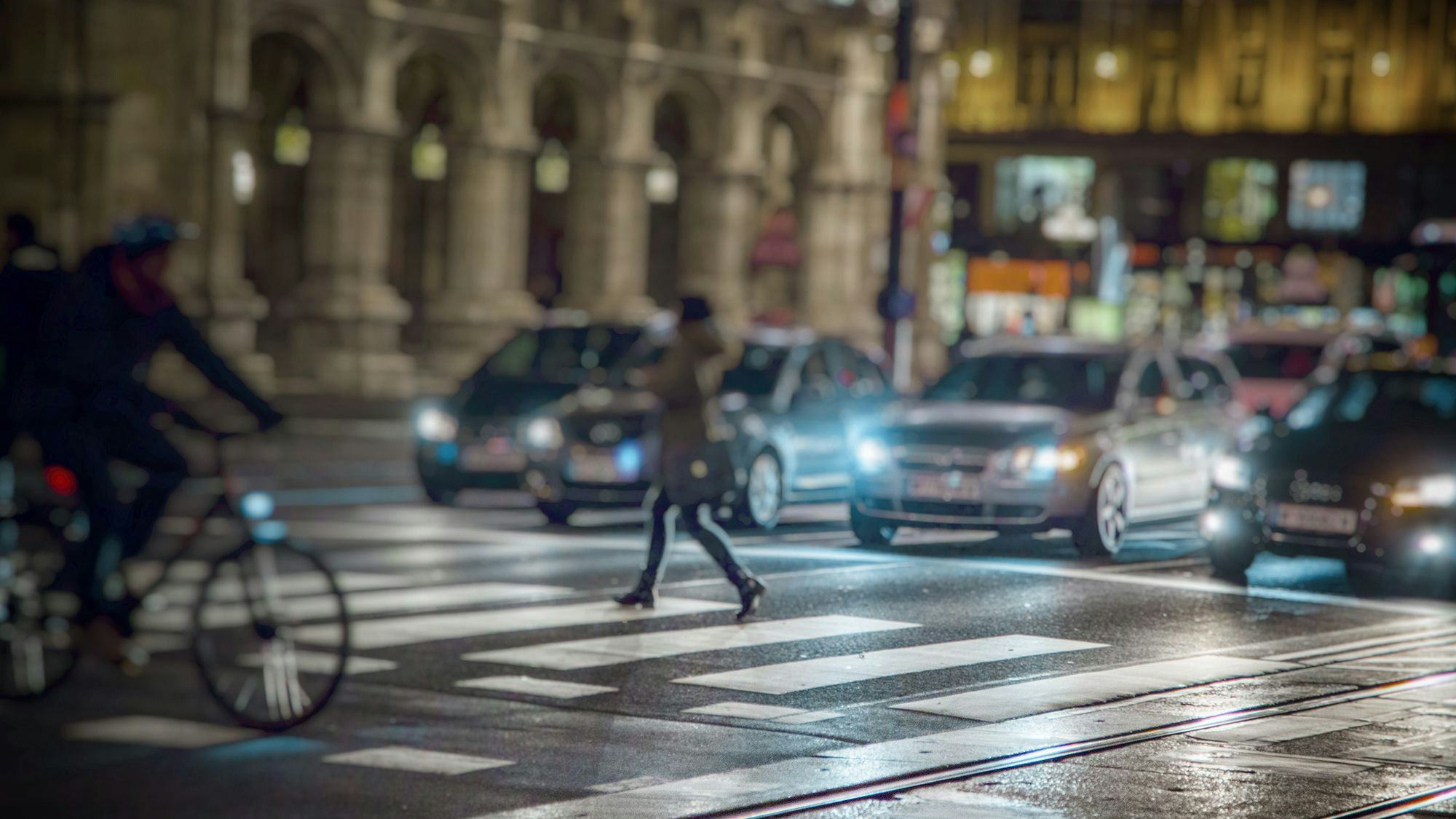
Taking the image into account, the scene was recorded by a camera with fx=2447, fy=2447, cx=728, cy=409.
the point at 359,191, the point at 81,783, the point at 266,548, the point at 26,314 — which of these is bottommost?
the point at 81,783

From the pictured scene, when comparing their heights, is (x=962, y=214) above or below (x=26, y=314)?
above

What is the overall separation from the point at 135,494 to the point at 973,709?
342 cm

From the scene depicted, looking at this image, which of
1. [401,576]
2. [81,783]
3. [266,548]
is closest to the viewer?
[81,783]

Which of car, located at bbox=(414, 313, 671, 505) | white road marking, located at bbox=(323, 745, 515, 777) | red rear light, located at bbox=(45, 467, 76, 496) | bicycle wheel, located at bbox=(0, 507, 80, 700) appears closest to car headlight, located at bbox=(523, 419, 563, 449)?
car, located at bbox=(414, 313, 671, 505)

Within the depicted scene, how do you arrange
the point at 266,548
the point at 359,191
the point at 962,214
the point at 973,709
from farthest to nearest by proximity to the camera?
the point at 962,214
the point at 359,191
the point at 973,709
the point at 266,548

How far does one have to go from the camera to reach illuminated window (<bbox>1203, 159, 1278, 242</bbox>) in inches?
3120

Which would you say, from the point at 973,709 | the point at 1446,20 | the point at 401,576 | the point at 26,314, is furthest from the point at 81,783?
the point at 1446,20

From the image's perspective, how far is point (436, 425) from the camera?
2095 centimetres

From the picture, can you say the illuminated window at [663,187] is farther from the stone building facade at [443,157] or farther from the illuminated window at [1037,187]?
the illuminated window at [1037,187]

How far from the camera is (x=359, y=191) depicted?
35.1 metres

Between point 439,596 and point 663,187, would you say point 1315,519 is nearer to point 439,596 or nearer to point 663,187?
point 439,596

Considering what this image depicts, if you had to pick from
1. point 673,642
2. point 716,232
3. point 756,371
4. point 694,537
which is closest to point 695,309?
point 694,537

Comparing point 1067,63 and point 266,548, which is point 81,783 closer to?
point 266,548

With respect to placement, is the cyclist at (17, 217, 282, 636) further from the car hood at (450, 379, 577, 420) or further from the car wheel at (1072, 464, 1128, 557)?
the car hood at (450, 379, 577, 420)
